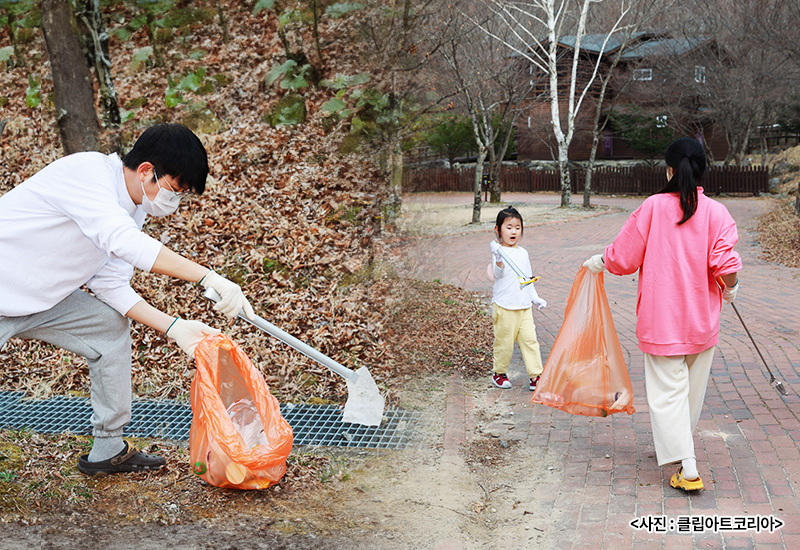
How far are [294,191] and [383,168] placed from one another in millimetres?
1092

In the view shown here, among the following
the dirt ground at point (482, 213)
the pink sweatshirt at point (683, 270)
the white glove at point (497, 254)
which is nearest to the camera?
the pink sweatshirt at point (683, 270)

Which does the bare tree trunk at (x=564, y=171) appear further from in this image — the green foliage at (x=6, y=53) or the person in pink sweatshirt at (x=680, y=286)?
the person in pink sweatshirt at (x=680, y=286)

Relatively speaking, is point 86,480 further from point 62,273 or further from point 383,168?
point 383,168

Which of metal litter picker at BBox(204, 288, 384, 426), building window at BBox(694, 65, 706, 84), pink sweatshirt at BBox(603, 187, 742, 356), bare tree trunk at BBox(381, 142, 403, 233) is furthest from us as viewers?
building window at BBox(694, 65, 706, 84)

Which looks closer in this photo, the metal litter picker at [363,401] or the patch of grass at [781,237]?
the metal litter picker at [363,401]

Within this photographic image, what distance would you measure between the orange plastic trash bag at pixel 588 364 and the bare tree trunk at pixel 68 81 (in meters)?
4.57

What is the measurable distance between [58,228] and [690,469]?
9.71ft

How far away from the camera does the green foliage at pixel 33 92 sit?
8430mm

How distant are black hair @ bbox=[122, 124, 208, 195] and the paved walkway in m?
1.96

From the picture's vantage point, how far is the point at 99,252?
2926 millimetres

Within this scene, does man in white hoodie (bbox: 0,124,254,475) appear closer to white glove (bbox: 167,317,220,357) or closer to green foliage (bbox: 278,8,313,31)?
white glove (bbox: 167,317,220,357)

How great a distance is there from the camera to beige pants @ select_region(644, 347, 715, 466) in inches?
124

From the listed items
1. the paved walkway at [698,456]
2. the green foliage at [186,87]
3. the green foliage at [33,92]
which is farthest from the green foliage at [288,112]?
the paved walkway at [698,456]

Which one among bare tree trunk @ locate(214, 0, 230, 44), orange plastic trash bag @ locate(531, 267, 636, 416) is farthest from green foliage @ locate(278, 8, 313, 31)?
orange plastic trash bag @ locate(531, 267, 636, 416)
